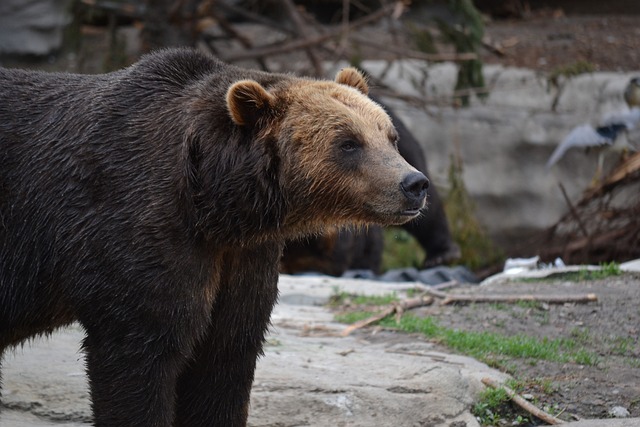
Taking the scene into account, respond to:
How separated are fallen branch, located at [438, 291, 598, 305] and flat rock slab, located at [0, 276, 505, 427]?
104 cm

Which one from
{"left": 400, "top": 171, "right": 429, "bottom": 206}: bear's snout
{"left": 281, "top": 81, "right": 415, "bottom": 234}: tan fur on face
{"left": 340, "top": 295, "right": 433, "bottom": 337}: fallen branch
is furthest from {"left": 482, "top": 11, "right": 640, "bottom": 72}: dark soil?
{"left": 400, "top": 171, "right": 429, "bottom": 206}: bear's snout

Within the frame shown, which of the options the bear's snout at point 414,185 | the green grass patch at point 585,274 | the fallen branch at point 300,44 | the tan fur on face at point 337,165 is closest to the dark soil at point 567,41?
the fallen branch at point 300,44

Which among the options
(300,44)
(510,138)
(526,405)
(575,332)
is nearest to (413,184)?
(526,405)

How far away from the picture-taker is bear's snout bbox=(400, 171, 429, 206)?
4.17 metres

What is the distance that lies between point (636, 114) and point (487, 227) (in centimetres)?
446

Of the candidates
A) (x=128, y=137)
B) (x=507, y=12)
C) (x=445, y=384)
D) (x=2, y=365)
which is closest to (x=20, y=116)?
(x=128, y=137)

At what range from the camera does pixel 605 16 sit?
15.9 metres

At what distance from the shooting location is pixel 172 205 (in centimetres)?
416

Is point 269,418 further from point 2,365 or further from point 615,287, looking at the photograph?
point 615,287

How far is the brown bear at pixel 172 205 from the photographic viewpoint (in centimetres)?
411

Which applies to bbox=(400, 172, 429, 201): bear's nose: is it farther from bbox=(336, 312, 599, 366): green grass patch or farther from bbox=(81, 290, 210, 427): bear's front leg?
bbox=(336, 312, 599, 366): green grass patch

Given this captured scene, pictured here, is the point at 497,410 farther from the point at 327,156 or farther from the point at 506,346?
the point at 327,156

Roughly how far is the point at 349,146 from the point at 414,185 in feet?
1.13

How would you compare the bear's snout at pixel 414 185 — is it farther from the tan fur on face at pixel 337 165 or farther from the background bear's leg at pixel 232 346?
the background bear's leg at pixel 232 346
